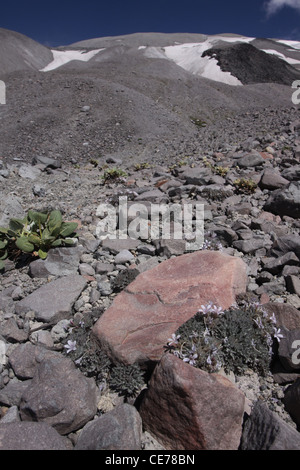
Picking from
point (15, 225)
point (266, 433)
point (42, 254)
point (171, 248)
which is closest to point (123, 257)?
point (171, 248)

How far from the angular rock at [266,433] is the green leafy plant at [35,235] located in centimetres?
384

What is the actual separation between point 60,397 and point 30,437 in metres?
0.41

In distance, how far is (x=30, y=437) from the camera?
105 inches

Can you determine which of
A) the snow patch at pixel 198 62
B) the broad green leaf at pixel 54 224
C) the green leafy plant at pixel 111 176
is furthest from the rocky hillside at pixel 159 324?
the snow patch at pixel 198 62

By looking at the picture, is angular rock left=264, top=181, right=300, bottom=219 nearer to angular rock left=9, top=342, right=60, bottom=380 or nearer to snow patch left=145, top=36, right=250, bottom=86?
angular rock left=9, top=342, right=60, bottom=380

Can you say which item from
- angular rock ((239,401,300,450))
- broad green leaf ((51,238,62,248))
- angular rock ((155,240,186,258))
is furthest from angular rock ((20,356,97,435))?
angular rock ((155,240,186,258))

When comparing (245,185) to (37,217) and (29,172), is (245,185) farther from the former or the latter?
(29,172)

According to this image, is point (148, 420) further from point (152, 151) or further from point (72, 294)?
point (152, 151)

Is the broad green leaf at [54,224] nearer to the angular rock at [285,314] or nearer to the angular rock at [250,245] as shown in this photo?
the angular rock at [250,245]

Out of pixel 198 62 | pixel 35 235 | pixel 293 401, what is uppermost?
pixel 198 62

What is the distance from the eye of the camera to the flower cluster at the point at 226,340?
312 cm

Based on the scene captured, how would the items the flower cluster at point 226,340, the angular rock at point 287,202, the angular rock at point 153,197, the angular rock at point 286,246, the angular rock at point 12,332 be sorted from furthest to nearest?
1. the angular rock at point 153,197
2. the angular rock at point 287,202
3. the angular rock at point 286,246
4. the angular rock at point 12,332
5. the flower cluster at point 226,340

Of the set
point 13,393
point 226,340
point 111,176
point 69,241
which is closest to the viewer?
point 13,393

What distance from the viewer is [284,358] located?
10.5 feet
